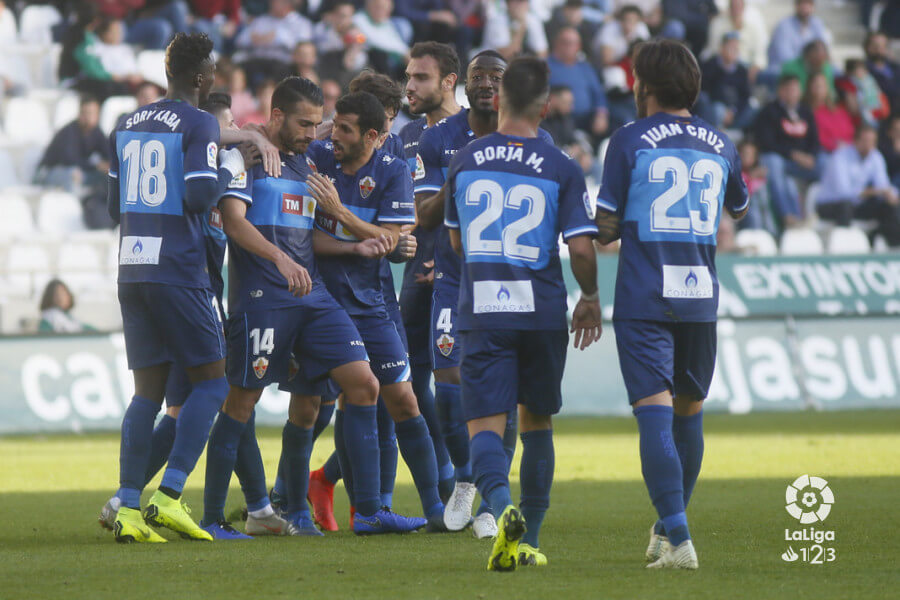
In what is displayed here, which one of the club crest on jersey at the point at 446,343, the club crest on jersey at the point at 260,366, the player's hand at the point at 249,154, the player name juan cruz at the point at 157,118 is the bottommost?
the club crest on jersey at the point at 260,366

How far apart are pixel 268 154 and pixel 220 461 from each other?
1.43 meters

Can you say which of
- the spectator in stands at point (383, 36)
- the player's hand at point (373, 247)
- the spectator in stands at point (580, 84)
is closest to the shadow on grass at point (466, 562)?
the player's hand at point (373, 247)

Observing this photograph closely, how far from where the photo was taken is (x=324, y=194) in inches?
249

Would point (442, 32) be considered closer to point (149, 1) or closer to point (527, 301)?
point (149, 1)

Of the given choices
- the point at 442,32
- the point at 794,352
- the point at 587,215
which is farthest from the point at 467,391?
the point at 442,32

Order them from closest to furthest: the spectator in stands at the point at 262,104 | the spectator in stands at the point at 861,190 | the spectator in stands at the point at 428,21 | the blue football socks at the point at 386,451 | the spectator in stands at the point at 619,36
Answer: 1. the blue football socks at the point at 386,451
2. the spectator in stands at the point at 262,104
3. the spectator in stands at the point at 861,190
4. the spectator in stands at the point at 428,21
5. the spectator in stands at the point at 619,36

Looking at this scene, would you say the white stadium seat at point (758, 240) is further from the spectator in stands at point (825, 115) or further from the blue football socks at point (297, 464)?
the blue football socks at point (297, 464)

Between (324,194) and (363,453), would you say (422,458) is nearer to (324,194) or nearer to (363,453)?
(363,453)

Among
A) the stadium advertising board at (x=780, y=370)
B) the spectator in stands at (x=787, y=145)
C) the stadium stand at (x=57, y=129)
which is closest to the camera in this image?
the stadium stand at (x=57, y=129)

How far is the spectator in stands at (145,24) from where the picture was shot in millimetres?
17984

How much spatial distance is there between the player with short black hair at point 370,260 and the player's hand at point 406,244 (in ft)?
0.27

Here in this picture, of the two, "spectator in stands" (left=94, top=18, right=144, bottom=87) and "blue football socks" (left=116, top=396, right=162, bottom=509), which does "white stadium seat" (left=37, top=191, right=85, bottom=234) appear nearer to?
"spectator in stands" (left=94, top=18, right=144, bottom=87)

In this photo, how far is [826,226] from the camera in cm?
1825

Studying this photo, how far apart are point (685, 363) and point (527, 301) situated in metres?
0.68
